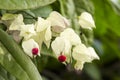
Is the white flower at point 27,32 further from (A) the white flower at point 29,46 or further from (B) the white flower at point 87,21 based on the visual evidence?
(B) the white flower at point 87,21

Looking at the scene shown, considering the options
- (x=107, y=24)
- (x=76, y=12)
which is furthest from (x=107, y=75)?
(x=76, y=12)

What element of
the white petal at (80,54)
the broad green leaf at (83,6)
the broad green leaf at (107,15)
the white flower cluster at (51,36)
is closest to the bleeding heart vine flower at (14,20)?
the white flower cluster at (51,36)

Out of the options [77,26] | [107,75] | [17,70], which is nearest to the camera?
[17,70]

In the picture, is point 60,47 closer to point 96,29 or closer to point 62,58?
point 62,58

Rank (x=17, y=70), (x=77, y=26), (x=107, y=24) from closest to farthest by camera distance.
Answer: (x=17, y=70) → (x=77, y=26) → (x=107, y=24)

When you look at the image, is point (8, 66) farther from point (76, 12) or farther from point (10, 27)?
point (76, 12)

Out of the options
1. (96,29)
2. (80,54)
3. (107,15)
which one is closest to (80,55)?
(80,54)

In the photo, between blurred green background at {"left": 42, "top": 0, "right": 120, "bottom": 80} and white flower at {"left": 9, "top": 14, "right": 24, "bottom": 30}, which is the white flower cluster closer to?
white flower at {"left": 9, "top": 14, "right": 24, "bottom": 30}
